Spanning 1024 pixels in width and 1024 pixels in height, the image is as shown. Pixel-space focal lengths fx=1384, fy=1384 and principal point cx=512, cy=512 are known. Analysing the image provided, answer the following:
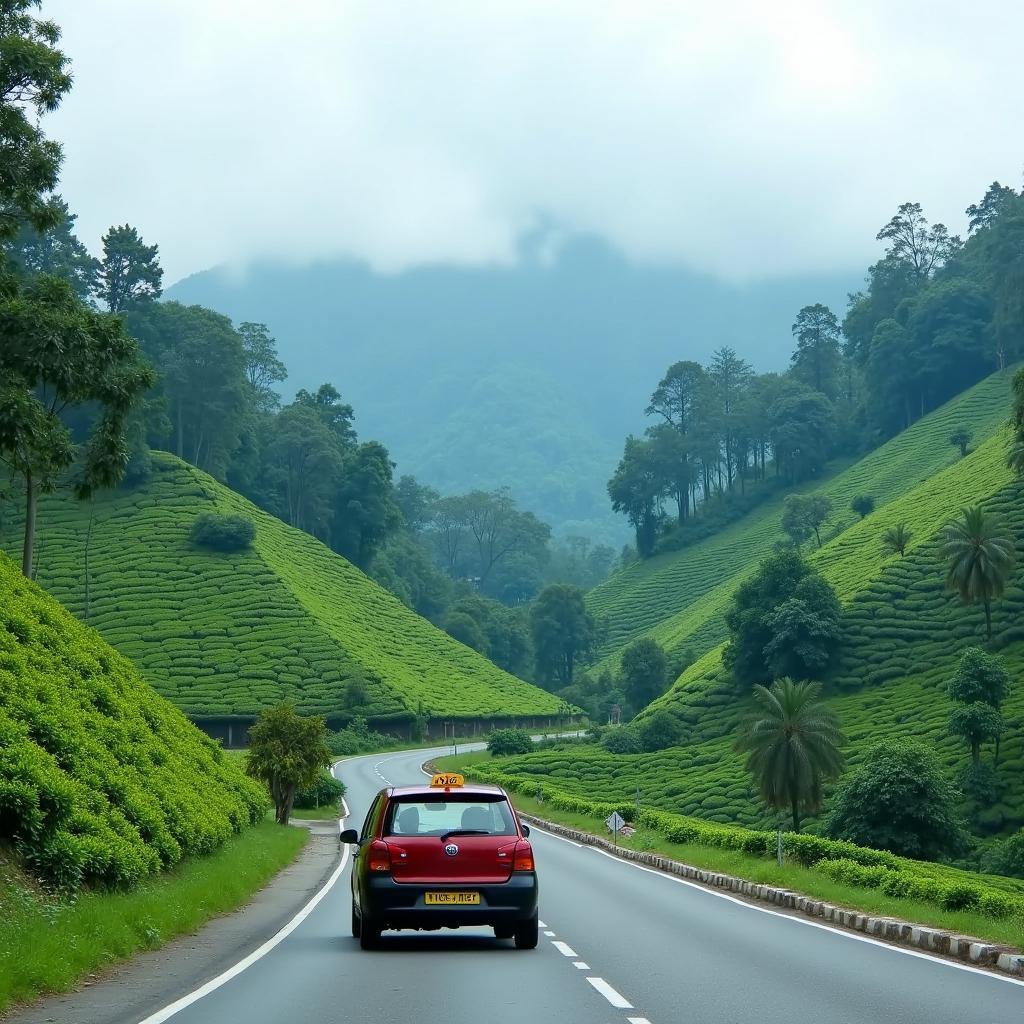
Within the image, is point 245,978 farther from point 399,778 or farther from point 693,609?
A: point 693,609

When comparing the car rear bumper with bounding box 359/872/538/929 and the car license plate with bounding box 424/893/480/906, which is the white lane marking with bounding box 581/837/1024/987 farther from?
the car license plate with bounding box 424/893/480/906

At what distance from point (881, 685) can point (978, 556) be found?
12.5 m

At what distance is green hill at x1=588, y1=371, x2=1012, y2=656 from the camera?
136 meters

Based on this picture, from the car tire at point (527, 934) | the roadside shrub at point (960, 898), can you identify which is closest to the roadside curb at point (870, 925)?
the roadside shrub at point (960, 898)

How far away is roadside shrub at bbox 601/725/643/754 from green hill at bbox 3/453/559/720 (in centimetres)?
1734

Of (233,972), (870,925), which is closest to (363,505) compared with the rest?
(870,925)

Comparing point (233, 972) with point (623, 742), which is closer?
point (233, 972)

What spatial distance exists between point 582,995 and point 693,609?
5302 inches

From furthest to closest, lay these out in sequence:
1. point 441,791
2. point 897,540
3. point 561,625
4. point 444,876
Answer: point 561,625 < point 897,540 < point 441,791 < point 444,876

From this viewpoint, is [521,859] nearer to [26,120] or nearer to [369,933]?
[369,933]

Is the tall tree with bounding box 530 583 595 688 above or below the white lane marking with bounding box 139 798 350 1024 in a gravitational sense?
above

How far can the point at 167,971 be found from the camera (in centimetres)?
1323

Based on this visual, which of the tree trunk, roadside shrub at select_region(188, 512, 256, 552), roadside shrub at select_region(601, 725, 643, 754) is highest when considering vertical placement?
roadside shrub at select_region(188, 512, 256, 552)

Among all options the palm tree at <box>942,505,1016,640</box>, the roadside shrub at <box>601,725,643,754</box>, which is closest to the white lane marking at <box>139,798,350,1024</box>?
the palm tree at <box>942,505,1016,640</box>
